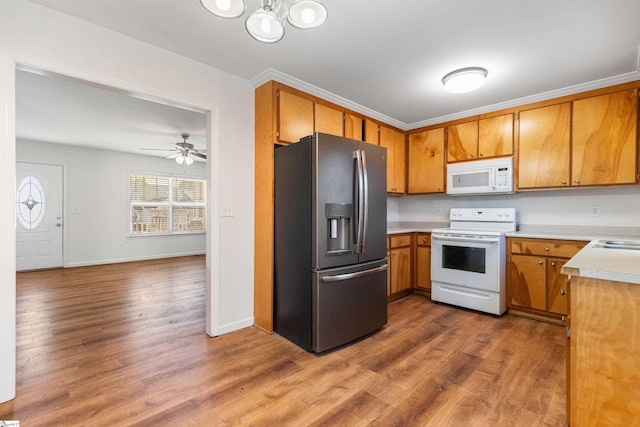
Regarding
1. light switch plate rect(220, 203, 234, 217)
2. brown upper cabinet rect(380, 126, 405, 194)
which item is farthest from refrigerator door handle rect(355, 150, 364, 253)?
brown upper cabinet rect(380, 126, 405, 194)

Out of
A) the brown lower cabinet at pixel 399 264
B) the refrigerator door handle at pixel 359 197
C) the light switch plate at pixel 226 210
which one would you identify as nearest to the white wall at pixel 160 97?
the light switch plate at pixel 226 210

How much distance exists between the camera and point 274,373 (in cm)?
205

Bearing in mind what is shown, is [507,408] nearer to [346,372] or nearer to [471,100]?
[346,372]

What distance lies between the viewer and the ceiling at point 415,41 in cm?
183

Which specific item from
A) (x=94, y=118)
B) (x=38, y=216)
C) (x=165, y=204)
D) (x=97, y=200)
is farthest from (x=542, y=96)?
(x=38, y=216)

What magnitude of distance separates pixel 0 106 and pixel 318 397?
2549mm

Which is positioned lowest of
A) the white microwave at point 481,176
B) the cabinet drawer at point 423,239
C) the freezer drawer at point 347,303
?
the freezer drawer at point 347,303

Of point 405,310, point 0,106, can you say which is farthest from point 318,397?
point 0,106

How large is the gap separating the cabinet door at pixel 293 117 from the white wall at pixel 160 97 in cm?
37

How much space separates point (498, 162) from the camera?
3.39 meters

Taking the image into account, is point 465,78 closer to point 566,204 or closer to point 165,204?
point 566,204

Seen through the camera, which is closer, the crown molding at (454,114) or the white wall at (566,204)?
the crown molding at (454,114)

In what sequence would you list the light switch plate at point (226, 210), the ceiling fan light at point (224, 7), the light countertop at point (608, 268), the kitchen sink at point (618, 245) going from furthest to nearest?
the light switch plate at point (226, 210)
the kitchen sink at point (618, 245)
the ceiling fan light at point (224, 7)
the light countertop at point (608, 268)

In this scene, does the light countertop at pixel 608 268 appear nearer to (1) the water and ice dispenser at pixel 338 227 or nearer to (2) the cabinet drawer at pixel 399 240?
(1) the water and ice dispenser at pixel 338 227
